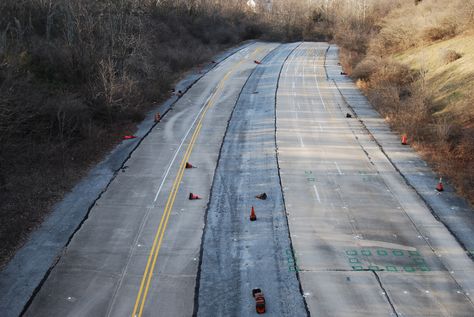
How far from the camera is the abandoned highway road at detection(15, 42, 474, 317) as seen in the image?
14.1 metres

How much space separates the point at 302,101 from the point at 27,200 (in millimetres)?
22902

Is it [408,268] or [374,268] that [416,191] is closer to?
[408,268]

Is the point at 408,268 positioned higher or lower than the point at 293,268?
higher

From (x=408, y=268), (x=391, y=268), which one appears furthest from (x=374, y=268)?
(x=408, y=268)

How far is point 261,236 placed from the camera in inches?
693

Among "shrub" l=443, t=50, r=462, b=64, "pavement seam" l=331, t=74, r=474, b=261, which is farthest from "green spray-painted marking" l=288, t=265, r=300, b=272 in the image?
"shrub" l=443, t=50, r=462, b=64

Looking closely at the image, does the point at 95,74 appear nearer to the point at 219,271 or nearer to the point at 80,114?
the point at 80,114

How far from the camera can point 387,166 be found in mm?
24266

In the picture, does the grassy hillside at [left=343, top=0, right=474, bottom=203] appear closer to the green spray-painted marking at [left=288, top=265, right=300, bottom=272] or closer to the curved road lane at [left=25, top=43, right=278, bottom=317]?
the green spray-painted marking at [left=288, top=265, right=300, bottom=272]

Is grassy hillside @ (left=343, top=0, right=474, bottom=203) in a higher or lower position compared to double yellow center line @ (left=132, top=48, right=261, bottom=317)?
higher

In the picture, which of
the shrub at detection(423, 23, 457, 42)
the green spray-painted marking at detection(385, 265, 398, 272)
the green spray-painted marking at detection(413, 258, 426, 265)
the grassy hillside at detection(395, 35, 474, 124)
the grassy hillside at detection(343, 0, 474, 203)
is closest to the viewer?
the green spray-painted marking at detection(385, 265, 398, 272)

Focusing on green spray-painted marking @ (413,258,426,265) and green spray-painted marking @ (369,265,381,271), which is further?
green spray-painted marking @ (413,258,426,265)

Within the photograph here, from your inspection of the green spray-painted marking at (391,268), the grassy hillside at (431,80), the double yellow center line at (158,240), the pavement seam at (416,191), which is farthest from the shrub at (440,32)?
the green spray-painted marking at (391,268)

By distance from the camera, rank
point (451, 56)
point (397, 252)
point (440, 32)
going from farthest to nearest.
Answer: point (440, 32) → point (451, 56) → point (397, 252)
